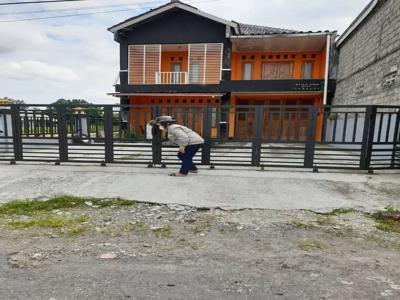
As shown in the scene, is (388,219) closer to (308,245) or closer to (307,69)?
(308,245)

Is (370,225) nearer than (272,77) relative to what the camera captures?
Yes

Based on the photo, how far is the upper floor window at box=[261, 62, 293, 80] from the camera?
1588 cm

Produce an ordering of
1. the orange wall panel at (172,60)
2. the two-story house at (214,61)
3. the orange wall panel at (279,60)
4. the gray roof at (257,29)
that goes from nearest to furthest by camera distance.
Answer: the two-story house at (214,61), the orange wall panel at (279,60), the gray roof at (257,29), the orange wall panel at (172,60)

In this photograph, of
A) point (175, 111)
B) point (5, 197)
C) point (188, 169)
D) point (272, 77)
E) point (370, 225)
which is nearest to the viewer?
point (370, 225)

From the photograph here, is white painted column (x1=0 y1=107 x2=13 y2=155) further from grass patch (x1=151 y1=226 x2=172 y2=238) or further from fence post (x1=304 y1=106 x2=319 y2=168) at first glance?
fence post (x1=304 y1=106 x2=319 y2=168)

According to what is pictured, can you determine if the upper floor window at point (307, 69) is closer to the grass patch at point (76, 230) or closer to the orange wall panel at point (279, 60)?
the orange wall panel at point (279, 60)

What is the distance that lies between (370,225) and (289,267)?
1814 millimetres

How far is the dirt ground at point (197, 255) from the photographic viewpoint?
87.3 inches

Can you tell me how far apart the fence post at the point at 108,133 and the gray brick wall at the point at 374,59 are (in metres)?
7.99

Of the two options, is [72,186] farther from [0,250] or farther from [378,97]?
[378,97]

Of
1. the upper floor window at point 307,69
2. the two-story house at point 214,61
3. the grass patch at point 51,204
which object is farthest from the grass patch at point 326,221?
the upper floor window at point 307,69

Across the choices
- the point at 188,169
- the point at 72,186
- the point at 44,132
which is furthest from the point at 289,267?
the point at 44,132

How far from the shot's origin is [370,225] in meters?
3.63

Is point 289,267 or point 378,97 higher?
point 378,97
